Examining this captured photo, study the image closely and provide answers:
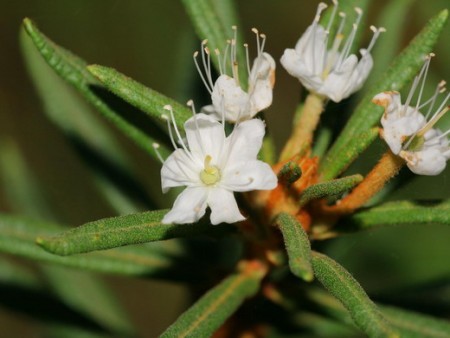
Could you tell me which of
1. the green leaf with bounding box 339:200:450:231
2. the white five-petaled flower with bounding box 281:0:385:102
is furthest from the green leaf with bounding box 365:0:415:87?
the green leaf with bounding box 339:200:450:231

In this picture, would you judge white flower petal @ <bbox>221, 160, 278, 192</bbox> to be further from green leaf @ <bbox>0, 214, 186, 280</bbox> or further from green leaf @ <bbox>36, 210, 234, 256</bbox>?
green leaf @ <bbox>0, 214, 186, 280</bbox>

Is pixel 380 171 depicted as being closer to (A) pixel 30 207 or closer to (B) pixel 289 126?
(A) pixel 30 207

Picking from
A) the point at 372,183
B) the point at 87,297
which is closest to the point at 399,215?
the point at 372,183

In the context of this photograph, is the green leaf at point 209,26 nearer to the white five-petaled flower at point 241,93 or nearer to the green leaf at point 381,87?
the white five-petaled flower at point 241,93

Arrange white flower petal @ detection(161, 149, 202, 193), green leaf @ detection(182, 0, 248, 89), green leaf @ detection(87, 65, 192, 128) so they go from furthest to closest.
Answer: green leaf @ detection(182, 0, 248, 89)
green leaf @ detection(87, 65, 192, 128)
white flower petal @ detection(161, 149, 202, 193)

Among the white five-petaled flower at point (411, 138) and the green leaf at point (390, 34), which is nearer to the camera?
the white five-petaled flower at point (411, 138)

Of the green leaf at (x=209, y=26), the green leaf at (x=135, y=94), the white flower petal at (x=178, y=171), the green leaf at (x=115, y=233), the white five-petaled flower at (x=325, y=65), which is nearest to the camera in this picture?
the green leaf at (x=115, y=233)

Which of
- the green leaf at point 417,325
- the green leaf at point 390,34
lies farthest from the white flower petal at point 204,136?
the green leaf at point 390,34

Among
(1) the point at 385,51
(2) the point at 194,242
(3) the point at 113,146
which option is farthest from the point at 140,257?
(1) the point at 385,51
